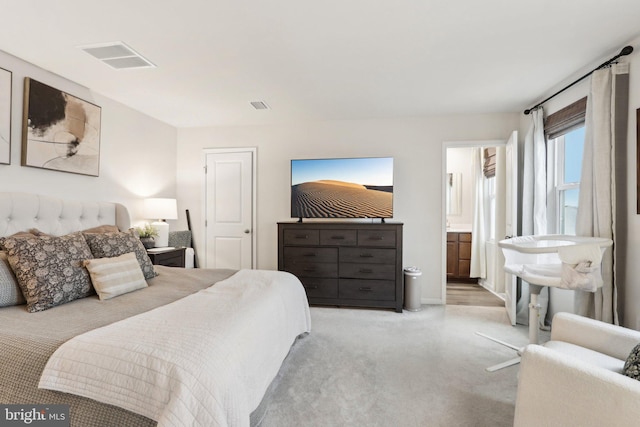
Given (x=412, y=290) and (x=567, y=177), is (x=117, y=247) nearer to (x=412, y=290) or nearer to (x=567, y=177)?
(x=412, y=290)

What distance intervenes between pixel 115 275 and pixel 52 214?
1.03m

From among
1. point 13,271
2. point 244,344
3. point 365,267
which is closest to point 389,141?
point 365,267

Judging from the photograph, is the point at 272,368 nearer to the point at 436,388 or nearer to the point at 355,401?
the point at 355,401

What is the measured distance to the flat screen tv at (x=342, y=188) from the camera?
3.90 meters

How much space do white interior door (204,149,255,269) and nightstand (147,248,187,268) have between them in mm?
788

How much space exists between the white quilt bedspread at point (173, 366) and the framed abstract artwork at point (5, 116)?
1949 mm

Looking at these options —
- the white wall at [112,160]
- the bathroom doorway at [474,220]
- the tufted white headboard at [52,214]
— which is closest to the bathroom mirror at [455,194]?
the bathroom doorway at [474,220]

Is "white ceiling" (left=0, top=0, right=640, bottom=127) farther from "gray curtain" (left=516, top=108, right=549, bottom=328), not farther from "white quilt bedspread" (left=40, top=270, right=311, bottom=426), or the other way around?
"white quilt bedspread" (left=40, top=270, right=311, bottom=426)

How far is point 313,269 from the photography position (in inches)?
151

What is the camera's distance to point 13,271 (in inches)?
74.5

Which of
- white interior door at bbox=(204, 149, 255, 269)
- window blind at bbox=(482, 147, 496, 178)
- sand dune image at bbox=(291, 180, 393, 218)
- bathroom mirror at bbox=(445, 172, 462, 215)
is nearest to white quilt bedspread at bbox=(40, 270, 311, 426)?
sand dune image at bbox=(291, 180, 393, 218)

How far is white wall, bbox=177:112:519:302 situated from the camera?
3.99 meters

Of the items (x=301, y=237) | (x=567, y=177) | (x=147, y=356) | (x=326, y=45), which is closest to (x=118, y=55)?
(x=326, y=45)

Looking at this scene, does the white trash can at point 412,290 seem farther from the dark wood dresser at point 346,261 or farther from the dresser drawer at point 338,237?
the dresser drawer at point 338,237
